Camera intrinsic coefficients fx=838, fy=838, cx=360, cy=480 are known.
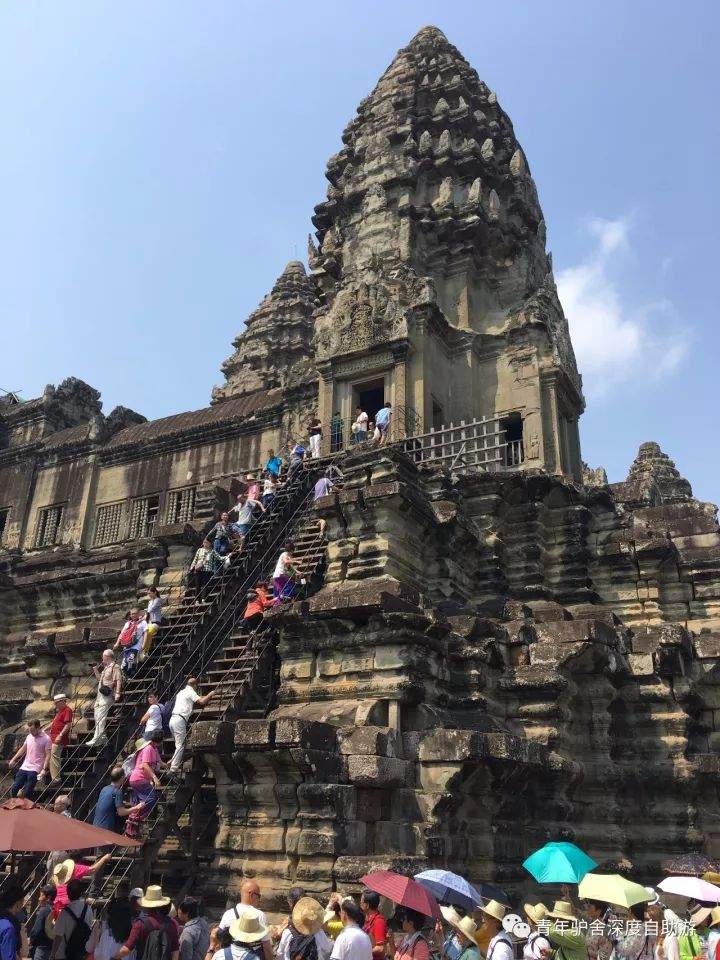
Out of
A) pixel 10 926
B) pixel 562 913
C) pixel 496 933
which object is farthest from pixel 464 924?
pixel 10 926

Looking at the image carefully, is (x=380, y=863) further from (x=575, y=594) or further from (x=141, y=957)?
(x=575, y=594)

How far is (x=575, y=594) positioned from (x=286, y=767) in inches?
315

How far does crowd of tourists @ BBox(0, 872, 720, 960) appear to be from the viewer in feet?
20.8

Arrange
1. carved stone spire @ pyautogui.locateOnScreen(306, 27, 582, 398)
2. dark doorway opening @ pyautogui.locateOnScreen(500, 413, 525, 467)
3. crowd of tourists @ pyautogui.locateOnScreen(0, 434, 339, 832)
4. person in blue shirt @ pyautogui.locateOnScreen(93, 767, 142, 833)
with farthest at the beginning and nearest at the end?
carved stone spire @ pyautogui.locateOnScreen(306, 27, 582, 398) < dark doorway opening @ pyautogui.locateOnScreen(500, 413, 525, 467) < crowd of tourists @ pyautogui.locateOnScreen(0, 434, 339, 832) < person in blue shirt @ pyautogui.locateOnScreen(93, 767, 142, 833)

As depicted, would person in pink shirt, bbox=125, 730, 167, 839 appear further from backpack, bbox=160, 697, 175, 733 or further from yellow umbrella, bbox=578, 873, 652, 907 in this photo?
yellow umbrella, bbox=578, 873, 652, 907

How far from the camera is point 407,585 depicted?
12.9 metres

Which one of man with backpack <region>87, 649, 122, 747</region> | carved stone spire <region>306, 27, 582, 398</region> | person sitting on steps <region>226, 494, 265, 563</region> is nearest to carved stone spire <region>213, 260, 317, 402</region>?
carved stone spire <region>306, 27, 582, 398</region>

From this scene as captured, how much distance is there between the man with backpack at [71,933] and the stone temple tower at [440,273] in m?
13.4

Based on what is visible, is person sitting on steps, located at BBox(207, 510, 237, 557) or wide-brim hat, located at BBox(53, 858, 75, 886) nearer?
wide-brim hat, located at BBox(53, 858, 75, 886)

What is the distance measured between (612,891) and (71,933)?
15.5ft

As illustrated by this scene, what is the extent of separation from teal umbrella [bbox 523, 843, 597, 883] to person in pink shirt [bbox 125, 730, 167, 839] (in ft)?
14.1

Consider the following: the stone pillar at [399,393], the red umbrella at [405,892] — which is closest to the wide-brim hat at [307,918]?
the red umbrella at [405,892]

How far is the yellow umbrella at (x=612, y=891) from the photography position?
7536 millimetres

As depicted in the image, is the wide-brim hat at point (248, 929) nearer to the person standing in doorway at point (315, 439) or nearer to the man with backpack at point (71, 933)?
the man with backpack at point (71, 933)
